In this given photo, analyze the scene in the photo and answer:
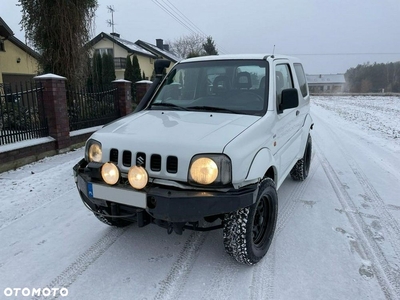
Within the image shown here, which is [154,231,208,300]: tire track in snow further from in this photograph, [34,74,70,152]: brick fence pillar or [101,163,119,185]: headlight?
[34,74,70,152]: brick fence pillar

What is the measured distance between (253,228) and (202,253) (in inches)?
24.0

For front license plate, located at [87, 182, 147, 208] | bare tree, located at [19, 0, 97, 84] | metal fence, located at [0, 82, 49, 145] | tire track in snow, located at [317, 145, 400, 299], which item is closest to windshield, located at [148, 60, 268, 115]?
A: front license plate, located at [87, 182, 147, 208]

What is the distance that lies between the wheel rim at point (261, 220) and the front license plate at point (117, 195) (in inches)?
42.7

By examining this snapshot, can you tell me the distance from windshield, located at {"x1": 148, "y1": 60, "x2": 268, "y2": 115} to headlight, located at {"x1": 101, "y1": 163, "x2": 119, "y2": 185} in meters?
1.17

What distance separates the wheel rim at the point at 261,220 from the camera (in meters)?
2.83

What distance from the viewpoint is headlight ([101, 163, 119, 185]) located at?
2.51 m

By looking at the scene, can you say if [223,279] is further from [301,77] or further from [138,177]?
[301,77]

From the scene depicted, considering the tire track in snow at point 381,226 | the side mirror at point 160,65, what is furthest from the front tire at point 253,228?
the side mirror at point 160,65

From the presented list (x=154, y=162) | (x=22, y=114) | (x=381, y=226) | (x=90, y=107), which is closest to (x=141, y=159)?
(x=154, y=162)

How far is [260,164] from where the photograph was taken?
8.57 feet

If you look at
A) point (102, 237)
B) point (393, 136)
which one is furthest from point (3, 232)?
point (393, 136)

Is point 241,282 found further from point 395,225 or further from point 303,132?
point 303,132

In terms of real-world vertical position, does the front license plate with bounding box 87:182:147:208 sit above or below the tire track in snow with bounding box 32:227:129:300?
above

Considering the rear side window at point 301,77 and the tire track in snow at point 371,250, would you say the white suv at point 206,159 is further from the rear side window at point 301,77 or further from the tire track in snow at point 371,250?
the rear side window at point 301,77
